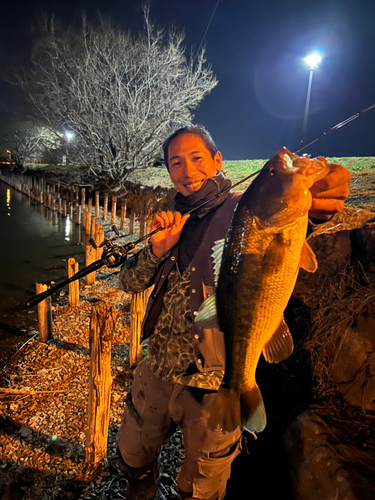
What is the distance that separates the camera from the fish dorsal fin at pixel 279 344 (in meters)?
1.70

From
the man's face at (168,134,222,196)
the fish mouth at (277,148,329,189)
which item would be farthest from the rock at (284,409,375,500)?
the man's face at (168,134,222,196)

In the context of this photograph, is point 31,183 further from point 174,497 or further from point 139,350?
point 174,497

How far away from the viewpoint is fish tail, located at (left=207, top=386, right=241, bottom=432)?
1.63 m

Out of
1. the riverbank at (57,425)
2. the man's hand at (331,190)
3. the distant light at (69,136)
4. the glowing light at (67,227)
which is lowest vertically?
the riverbank at (57,425)

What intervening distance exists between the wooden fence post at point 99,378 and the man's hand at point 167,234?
1.27 meters

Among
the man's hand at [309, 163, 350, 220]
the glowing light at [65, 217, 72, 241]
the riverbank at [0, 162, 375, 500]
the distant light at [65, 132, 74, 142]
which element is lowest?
the riverbank at [0, 162, 375, 500]

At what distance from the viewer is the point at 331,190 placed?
1589 millimetres

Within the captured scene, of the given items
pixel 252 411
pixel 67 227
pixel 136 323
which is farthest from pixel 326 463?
pixel 67 227

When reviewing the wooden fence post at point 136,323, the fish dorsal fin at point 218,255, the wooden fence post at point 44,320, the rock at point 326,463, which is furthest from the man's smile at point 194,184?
the wooden fence post at point 44,320

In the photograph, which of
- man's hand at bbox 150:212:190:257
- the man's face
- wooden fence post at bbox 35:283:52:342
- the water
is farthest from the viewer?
the water

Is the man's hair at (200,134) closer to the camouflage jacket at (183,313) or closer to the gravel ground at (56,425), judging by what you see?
the camouflage jacket at (183,313)

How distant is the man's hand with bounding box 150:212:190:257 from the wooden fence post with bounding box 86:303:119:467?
127 cm

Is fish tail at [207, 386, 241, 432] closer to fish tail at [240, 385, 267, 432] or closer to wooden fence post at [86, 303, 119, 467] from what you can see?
fish tail at [240, 385, 267, 432]

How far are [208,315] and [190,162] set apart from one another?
1388 mm
